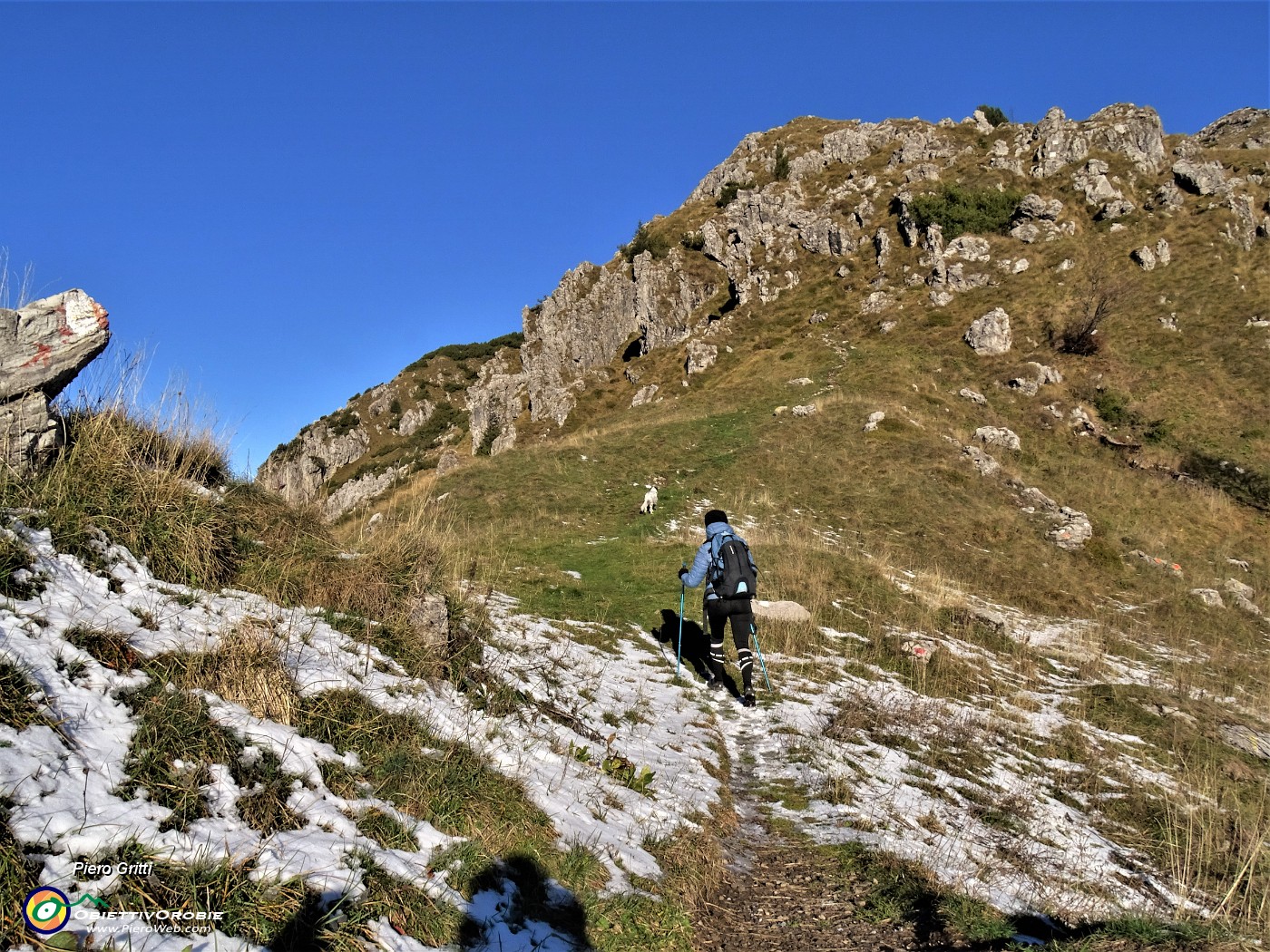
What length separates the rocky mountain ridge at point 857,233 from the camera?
54406mm

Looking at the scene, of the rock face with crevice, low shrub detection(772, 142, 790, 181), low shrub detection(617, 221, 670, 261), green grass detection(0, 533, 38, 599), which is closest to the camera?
green grass detection(0, 533, 38, 599)

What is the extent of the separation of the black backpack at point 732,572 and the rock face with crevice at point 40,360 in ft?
28.1

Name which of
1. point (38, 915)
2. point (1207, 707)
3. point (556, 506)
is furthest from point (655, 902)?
point (556, 506)

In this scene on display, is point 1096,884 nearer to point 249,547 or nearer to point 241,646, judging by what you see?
point 241,646

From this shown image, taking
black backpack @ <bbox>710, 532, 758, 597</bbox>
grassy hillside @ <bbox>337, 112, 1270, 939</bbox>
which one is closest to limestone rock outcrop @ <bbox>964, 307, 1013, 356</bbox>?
grassy hillside @ <bbox>337, 112, 1270, 939</bbox>

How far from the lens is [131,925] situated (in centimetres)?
293

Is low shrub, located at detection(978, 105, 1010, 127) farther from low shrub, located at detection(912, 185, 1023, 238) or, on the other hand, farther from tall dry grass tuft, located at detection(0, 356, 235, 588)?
tall dry grass tuft, located at detection(0, 356, 235, 588)

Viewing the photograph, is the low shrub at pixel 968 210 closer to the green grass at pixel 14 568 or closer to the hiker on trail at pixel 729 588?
the hiker on trail at pixel 729 588

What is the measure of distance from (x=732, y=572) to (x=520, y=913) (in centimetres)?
731

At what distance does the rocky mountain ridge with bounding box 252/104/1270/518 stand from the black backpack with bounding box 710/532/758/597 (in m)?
42.3

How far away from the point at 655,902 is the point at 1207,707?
1414 cm

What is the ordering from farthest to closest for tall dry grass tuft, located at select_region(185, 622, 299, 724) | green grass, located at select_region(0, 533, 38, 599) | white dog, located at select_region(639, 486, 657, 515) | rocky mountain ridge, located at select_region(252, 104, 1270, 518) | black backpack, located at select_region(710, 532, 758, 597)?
rocky mountain ridge, located at select_region(252, 104, 1270, 518)
white dog, located at select_region(639, 486, 657, 515)
black backpack, located at select_region(710, 532, 758, 597)
tall dry grass tuft, located at select_region(185, 622, 299, 724)
green grass, located at select_region(0, 533, 38, 599)

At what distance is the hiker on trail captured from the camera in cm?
1090

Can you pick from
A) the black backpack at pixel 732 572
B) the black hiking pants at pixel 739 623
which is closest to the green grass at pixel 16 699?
the black backpack at pixel 732 572
